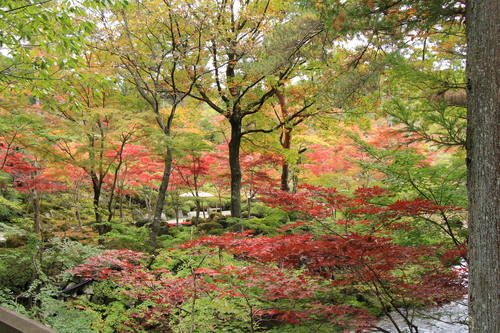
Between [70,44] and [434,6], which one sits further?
Result: [70,44]

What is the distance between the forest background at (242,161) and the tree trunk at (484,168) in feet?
1.35

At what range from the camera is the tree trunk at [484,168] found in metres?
2.11

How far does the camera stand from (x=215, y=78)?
8.34 meters

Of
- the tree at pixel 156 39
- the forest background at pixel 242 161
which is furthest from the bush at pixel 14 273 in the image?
the tree at pixel 156 39

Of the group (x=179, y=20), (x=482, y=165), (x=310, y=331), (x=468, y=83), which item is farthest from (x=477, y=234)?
(x=179, y=20)

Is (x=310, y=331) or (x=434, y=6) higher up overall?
(x=434, y=6)

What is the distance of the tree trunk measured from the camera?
211cm

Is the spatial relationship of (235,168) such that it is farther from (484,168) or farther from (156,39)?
(484,168)

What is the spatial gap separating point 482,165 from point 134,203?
16.2 metres

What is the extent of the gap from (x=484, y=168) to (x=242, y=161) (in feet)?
28.1

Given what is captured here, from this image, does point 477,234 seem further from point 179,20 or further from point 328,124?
point 328,124

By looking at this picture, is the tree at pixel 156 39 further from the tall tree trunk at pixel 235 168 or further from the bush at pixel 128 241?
the tall tree trunk at pixel 235 168

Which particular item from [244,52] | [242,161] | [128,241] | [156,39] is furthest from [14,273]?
[242,161]

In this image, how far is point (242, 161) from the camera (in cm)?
1053
